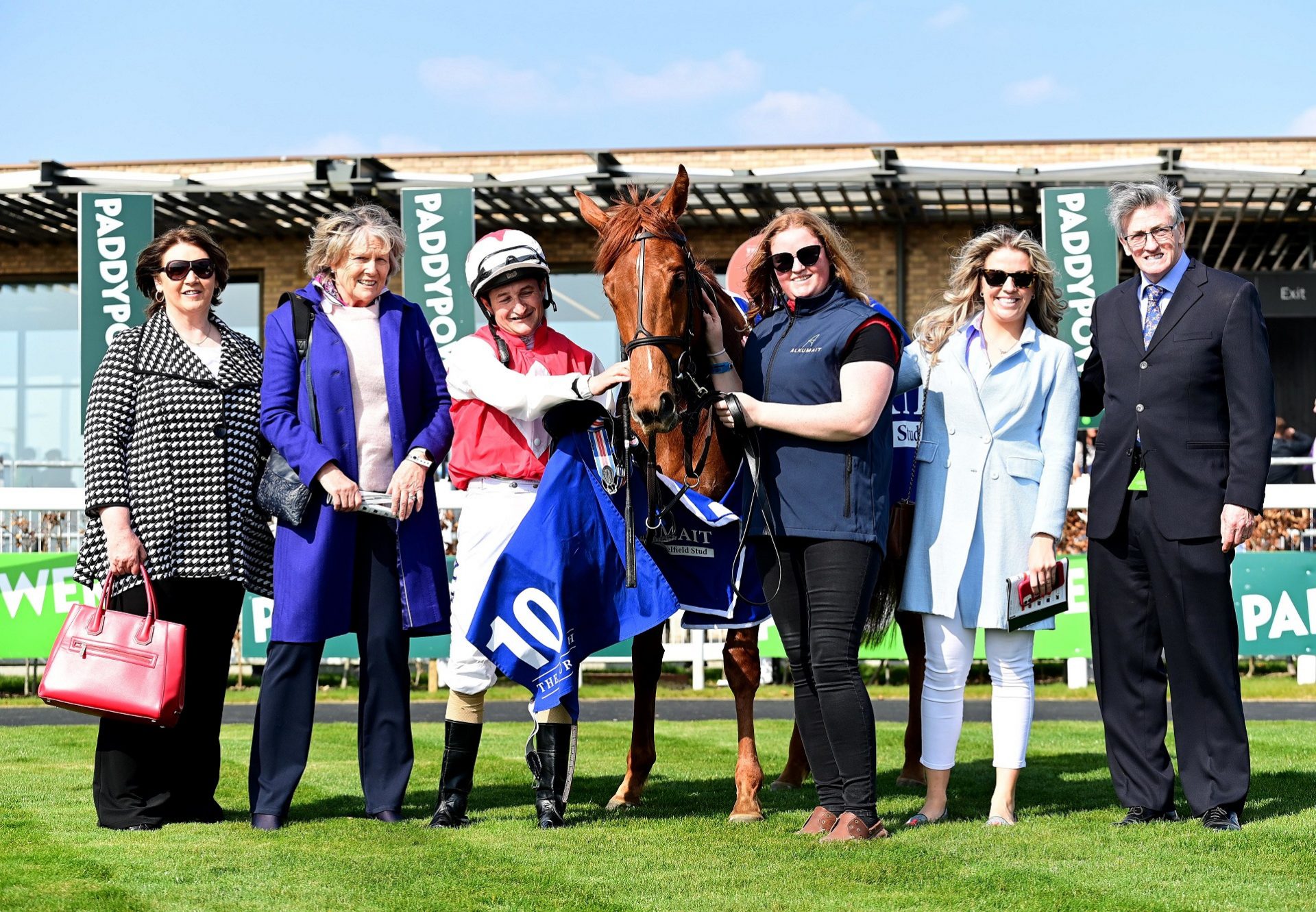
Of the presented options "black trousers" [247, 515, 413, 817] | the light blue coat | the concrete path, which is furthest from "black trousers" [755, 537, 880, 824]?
the concrete path

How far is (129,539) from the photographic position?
5004mm

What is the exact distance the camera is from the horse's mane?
484cm

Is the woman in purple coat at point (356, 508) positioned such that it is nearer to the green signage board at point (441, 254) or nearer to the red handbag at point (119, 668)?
the red handbag at point (119, 668)

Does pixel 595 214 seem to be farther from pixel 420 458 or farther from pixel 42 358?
pixel 42 358

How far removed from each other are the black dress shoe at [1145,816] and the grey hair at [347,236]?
3.29 meters

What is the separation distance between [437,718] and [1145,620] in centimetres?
530

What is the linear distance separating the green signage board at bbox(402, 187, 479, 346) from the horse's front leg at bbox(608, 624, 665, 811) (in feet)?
34.0

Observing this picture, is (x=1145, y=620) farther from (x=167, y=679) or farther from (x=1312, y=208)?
(x=1312, y=208)

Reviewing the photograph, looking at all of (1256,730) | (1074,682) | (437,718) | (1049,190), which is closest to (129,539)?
(437,718)

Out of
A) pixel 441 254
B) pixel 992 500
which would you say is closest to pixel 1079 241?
pixel 441 254

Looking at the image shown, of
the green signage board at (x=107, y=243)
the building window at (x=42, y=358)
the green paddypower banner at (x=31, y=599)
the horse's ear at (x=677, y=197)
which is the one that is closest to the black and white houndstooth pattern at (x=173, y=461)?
the horse's ear at (x=677, y=197)

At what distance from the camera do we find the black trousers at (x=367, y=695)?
5.06 m

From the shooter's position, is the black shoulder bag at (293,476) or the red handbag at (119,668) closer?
the red handbag at (119,668)

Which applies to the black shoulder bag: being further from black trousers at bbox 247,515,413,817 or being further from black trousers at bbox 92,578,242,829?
black trousers at bbox 92,578,242,829
